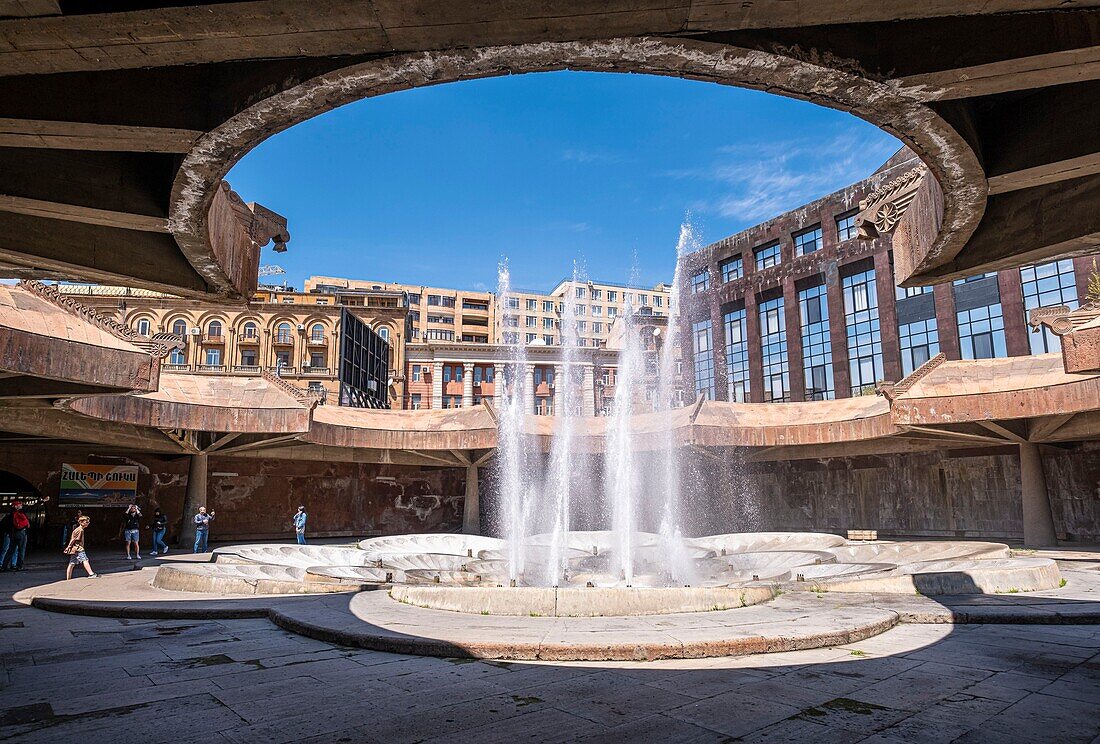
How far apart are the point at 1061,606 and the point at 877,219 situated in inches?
217

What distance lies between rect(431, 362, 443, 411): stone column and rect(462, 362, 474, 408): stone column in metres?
2.09

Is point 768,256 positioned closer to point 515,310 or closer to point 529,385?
point 529,385

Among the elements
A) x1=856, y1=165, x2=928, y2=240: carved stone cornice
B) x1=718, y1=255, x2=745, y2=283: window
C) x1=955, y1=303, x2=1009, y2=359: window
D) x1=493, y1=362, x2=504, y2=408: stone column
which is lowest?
x1=856, y1=165, x2=928, y2=240: carved stone cornice

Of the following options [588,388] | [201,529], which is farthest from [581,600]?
[588,388]

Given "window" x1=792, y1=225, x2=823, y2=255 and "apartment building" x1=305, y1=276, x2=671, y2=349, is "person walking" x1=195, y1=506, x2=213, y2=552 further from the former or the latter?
"apartment building" x1=305, y1=276, x2=671, y2=349

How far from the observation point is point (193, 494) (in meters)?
20.5

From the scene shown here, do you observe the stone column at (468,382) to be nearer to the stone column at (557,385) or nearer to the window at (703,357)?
the stone column at (557,385)

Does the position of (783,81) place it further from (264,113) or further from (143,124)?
(143,124)

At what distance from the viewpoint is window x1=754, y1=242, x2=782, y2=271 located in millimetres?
44344

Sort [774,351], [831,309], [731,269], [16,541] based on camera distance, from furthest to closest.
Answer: [731,269] < [774,351] < [831,309] < [16,541]

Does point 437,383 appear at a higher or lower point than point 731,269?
lower

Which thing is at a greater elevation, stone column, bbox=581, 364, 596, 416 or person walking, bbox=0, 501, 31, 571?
stone column, bbox=581, 364, 596, 416

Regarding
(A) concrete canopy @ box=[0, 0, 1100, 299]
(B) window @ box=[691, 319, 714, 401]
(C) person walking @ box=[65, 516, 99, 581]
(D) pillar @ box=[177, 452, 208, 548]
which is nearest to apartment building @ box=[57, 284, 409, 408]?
(B) window @ box=[691, 319, 714, 401]

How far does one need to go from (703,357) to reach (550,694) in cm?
4662
